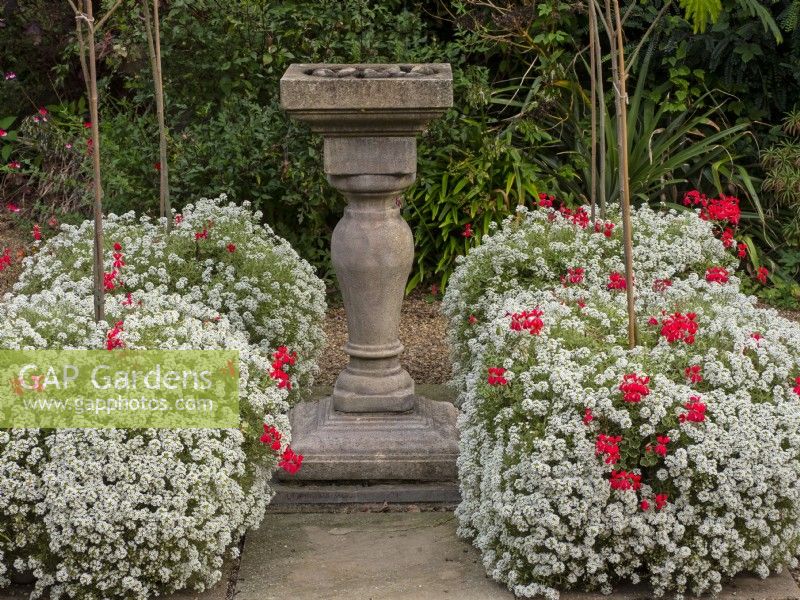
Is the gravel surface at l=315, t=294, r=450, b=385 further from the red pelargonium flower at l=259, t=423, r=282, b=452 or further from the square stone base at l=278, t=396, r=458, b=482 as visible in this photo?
the red pelargonium flower at l=259, t=423, r=282, b=452

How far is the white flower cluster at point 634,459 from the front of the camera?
11.5 ft

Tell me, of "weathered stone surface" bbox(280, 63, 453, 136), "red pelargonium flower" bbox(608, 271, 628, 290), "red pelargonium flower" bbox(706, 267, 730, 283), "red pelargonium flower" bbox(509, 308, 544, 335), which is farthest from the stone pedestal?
"red pelargonium flower" bbox(706, 267, 730, 283)

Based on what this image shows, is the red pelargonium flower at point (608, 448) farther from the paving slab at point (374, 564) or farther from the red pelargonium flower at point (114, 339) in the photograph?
the red pelargonium flower at point (114, 339)

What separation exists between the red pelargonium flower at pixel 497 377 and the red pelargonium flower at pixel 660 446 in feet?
1.71

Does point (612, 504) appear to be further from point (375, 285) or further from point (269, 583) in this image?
point (375, 285)

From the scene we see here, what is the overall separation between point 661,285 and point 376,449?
1478 mm

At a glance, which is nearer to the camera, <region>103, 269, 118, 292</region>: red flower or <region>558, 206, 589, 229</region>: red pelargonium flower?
<region>103, 269, 118, 292</region>: red flower

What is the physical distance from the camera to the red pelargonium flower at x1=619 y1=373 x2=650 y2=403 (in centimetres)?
352

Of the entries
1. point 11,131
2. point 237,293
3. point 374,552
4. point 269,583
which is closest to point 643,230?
point 237,293

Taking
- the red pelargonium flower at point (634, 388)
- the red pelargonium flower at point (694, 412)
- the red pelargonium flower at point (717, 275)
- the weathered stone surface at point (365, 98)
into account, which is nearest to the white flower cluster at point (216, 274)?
the weathered stone surface at point (365, 98)

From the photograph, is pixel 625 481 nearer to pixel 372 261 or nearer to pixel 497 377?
pixel 497 377

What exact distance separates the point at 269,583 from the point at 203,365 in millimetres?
769

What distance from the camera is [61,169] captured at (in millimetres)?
8453

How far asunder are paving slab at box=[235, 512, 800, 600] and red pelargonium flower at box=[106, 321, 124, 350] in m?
0.85
